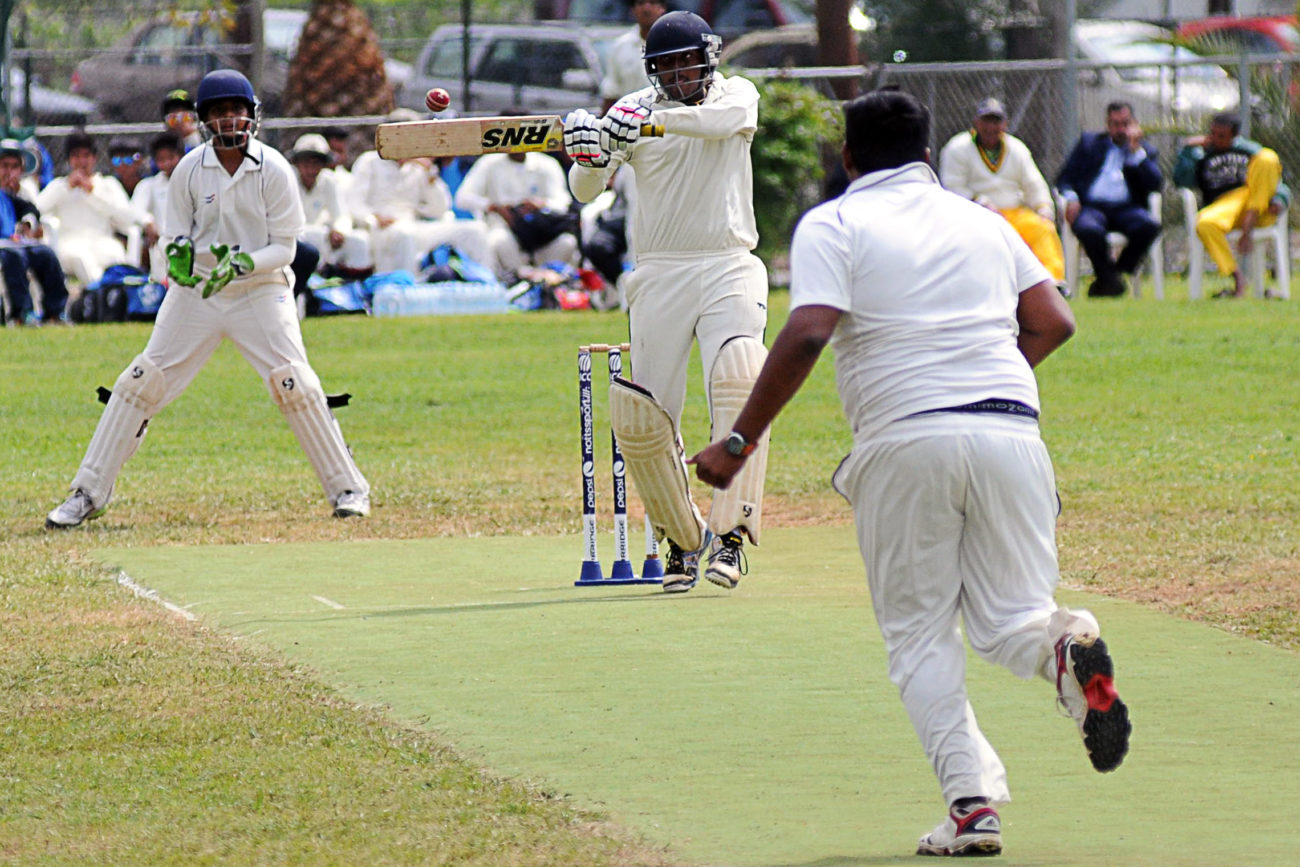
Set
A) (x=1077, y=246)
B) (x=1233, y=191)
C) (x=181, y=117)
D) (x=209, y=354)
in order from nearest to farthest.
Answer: (x=209, y=354), (x=181, y=117), (x=1233, y=191), (x=1077, y=246)

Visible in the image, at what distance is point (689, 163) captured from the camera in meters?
8.12

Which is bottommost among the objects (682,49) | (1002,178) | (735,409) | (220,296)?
(1002,178)

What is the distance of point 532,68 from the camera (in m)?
26.5

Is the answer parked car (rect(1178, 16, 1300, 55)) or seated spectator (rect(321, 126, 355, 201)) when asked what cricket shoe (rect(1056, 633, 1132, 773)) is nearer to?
seated spectator (rect(321, 126, 355, 201))

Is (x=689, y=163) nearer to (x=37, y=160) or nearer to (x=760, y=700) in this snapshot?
(x=760, y=700)

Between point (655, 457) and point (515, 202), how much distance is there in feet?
47.0

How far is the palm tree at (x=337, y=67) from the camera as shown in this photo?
26.6m

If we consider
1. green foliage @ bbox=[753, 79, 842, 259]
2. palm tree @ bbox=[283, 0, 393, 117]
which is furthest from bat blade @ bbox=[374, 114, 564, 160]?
palm tree @ bbox=[283, 0, 393, 117]

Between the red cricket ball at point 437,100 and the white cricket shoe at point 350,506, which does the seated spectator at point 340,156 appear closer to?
the white cricket shoe at point 350,506

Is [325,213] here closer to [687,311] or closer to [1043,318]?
[687,311]

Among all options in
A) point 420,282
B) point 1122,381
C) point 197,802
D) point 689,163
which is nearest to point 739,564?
point 689,163

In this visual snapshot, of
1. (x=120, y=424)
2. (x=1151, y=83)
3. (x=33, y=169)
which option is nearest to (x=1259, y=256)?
(x=1151, y=83)

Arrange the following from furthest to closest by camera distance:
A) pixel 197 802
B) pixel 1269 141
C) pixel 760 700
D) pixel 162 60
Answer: pixel 162 60
pixel 1269 141
pixel 760 700
pixel 197 802

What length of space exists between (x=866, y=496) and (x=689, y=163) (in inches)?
134
